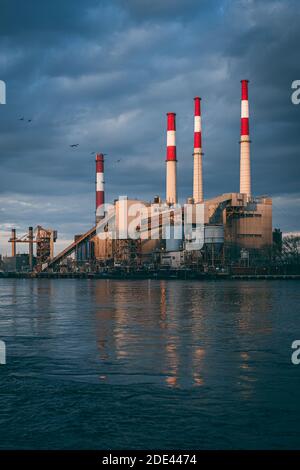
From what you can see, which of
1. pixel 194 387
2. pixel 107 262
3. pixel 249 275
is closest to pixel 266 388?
pixel 194 387

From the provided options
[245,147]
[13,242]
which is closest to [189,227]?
[245,147]

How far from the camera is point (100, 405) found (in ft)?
41.2

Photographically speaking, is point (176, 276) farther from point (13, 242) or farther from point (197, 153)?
point (13, 242)

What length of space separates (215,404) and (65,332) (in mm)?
13750

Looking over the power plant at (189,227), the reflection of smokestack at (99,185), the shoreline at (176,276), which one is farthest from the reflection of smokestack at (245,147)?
the reflection of smokestack at (99,185)

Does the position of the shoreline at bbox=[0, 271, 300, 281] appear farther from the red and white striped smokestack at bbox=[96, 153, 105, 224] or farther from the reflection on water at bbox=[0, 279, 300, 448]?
the reflection on water at bbox=[0, 279, 300, 448]

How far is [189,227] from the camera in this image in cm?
9869

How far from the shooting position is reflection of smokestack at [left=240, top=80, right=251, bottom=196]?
85438mm

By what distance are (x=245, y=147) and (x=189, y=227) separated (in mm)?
18754

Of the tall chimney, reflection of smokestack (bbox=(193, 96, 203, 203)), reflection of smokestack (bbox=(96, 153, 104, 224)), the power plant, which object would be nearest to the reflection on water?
the power plant

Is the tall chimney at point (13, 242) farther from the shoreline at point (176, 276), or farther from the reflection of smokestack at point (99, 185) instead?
the reflection of smokestack at point (99, 185)

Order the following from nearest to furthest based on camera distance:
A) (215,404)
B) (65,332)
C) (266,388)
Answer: (215,404)
(266,388)
(65,332)
